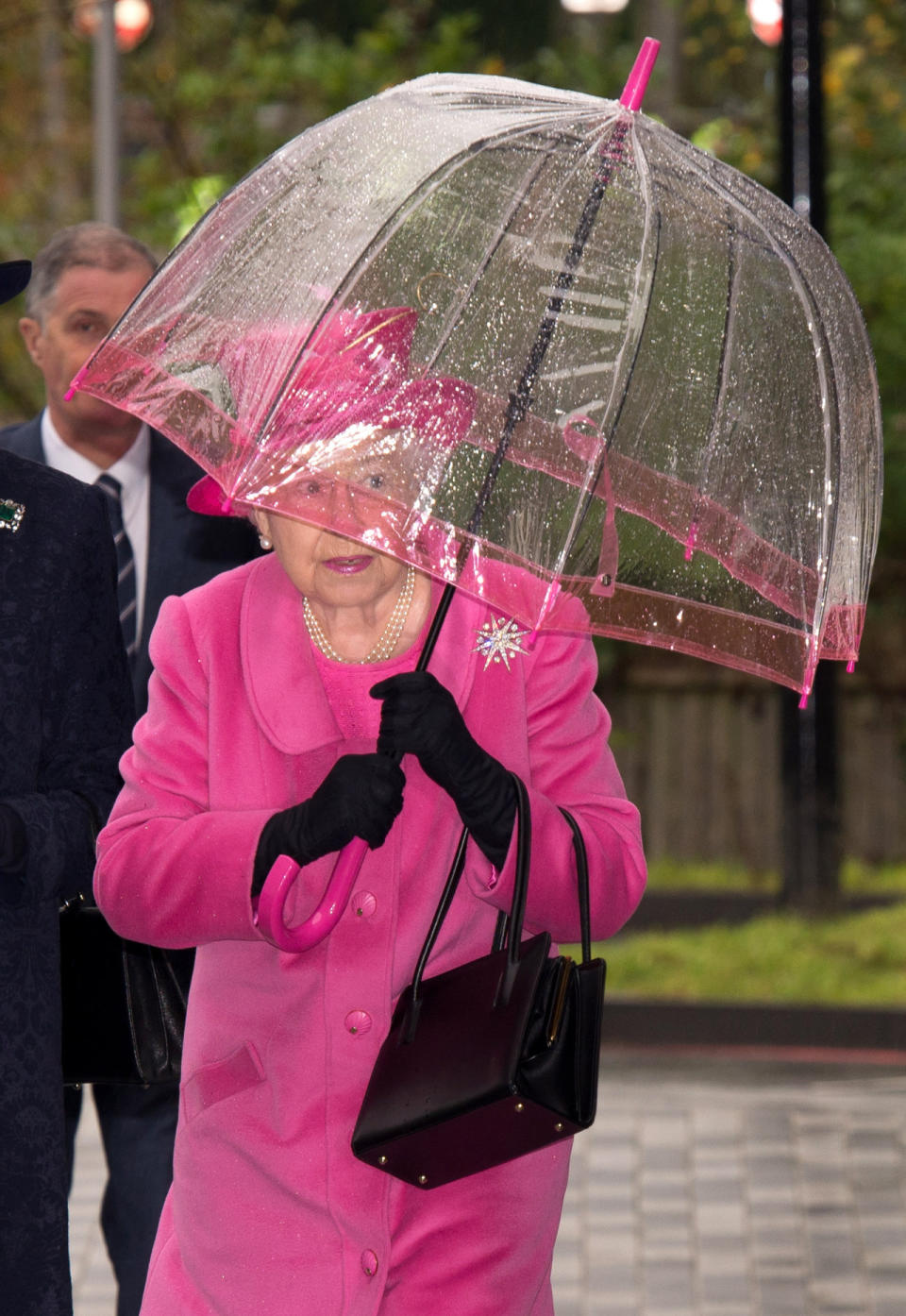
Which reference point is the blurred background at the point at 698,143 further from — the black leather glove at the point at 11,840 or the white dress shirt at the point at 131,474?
the black leather glove at the point at 11,840

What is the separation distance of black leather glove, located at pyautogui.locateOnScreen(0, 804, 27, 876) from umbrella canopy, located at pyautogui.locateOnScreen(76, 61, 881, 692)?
0.53 meters

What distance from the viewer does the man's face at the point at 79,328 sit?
465 centimetres

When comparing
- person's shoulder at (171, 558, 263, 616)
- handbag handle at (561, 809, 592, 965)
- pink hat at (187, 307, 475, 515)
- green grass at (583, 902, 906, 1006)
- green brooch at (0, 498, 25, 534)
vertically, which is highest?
pink hat at (187, 307, 475, 515)

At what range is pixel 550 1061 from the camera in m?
2.64

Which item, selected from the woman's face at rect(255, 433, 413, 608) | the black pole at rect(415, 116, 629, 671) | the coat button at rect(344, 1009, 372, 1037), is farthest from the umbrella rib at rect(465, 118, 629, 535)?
the coat button at rect(344, 1009, 372, 1037)

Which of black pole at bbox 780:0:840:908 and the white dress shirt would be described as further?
black pole at bbox 780:0:840:908

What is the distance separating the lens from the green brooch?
3.22m

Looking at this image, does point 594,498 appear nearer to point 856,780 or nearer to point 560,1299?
point 560,1299

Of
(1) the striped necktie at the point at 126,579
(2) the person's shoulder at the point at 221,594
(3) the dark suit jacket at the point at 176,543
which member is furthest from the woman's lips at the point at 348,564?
(1) the striped necktie at the point at 126,579

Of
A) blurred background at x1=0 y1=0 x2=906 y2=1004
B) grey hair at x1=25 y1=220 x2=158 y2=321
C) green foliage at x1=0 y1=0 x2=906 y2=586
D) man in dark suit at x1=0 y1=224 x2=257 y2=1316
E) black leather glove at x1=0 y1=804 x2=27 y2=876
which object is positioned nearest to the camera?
black leather glove at x1=0 y1=804 x2=27 y2=876

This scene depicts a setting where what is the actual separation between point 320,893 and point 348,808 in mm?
300

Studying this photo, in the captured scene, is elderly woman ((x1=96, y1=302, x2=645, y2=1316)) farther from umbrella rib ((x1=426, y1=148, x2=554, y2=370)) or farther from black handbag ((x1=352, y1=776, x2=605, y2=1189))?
umbrella rib ((x1=426, y1=148, x2=554, y2=370))

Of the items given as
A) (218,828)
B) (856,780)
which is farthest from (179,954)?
(856,780)

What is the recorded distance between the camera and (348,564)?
281 cm
